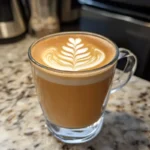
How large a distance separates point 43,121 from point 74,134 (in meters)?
0.06

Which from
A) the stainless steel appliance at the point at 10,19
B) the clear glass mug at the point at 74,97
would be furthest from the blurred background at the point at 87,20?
the clear glass mug at the point at 74,97

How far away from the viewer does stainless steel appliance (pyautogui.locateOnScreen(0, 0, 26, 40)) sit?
645 millimetres

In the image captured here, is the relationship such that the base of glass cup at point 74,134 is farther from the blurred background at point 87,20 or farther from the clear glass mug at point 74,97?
the blurred background at point 87,20

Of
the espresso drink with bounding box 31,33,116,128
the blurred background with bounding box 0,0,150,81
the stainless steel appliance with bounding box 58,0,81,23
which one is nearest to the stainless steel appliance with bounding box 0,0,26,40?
the blurred background with bounding box 0,0,150,81

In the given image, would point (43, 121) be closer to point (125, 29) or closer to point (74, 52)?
point (74, 52)

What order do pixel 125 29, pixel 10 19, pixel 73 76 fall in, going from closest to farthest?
pixel 73 76, pixel 125 29, pixel 10 19

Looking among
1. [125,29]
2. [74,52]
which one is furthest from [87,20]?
[74,52]

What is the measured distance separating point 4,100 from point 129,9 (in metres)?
0.31

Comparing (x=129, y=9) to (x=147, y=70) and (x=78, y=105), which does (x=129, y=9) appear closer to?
(x=147, y=70)

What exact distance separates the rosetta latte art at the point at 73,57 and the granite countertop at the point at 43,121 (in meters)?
0.11

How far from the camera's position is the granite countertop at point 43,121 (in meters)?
0.36

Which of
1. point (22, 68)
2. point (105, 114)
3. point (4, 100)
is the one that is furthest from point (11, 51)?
point (105, 114)

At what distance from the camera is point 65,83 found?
32 centimetres

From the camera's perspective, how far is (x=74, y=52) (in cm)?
37
